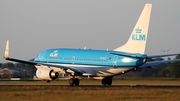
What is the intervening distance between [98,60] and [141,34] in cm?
668

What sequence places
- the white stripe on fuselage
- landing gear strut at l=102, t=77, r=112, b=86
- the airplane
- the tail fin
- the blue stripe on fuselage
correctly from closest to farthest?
the tail fin < the airplane < the blue stripe on fuselage < the white stripe on fuselage < landing gear strut at l=102, t=77, r=112, b=86

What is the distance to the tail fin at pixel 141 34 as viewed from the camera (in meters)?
50.7

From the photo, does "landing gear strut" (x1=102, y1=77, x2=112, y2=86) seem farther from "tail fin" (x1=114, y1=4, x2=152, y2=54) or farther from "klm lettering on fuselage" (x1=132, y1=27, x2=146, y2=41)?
"klm lettering on fuselage" (x1=132, y1=27, x2=146, y2=41)

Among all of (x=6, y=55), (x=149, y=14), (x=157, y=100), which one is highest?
(x=149, y=14)

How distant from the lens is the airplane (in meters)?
51.0

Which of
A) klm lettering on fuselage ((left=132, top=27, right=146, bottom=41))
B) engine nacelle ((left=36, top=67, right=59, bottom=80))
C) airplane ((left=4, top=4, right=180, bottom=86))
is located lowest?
engine nacelle ((left=36, top=67, right=59, bottom=80))

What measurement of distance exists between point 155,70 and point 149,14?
771 inches

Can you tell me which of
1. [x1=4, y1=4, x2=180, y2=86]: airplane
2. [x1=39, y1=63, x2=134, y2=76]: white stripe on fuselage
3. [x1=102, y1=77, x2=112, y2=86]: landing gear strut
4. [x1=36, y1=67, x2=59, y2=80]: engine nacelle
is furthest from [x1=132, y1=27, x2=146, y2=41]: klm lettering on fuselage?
[x1=36, y1=67, x2=59, y2=80]: engine nacelle

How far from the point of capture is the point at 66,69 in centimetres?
5516

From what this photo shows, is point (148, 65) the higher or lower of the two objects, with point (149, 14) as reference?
lower

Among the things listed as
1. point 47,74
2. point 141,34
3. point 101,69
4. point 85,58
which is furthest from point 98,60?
point 141,34

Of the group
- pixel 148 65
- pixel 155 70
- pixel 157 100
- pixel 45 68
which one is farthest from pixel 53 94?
pixel 155 70

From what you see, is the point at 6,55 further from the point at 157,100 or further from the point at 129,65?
the point at 157,100

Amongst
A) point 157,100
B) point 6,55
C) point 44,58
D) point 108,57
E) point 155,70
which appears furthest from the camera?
point 155,70
